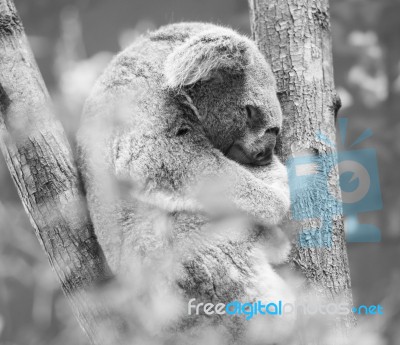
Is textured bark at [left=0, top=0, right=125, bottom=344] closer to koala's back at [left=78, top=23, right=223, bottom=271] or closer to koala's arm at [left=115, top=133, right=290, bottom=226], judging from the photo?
koala's back at [left=78, top=23, right=223, bottom=271]

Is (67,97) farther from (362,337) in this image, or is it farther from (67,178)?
(362,337)

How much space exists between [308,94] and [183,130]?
640 millimetres

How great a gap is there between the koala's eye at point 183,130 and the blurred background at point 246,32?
2.15 metres

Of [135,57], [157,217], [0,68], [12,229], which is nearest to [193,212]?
[157,217]

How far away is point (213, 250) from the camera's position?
2.66m

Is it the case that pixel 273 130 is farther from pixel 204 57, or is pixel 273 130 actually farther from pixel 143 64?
pixel 143 64

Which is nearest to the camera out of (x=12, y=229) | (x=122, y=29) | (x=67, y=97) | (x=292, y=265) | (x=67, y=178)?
(x=67, y=178)

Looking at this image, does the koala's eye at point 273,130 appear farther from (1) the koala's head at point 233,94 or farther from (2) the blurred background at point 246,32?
(2) the blurred background at point 246,32

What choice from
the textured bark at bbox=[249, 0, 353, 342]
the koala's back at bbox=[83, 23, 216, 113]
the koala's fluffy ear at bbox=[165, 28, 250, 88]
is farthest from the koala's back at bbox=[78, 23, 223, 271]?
the textured bark at bbox=[249, 0, 353, 342]

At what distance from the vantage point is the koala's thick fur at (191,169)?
2627 mm

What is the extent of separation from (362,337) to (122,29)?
393 centimetres

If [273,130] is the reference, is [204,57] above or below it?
above

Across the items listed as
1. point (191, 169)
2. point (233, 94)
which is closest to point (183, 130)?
point (191, 169)

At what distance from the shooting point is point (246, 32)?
5.10 meters
